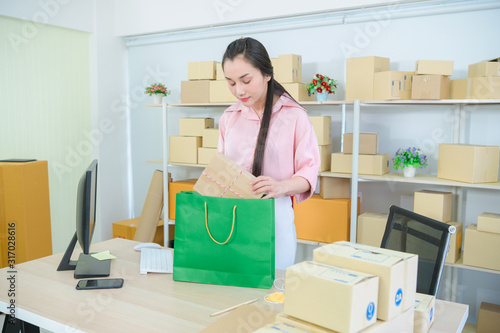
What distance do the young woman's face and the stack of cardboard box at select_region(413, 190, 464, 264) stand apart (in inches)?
65.2

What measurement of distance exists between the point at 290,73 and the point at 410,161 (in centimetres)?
105

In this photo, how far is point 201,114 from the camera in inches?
167

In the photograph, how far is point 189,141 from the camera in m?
3.82

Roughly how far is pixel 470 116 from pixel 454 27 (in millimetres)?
620

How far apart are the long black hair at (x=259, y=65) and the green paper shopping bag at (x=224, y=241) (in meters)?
0.37

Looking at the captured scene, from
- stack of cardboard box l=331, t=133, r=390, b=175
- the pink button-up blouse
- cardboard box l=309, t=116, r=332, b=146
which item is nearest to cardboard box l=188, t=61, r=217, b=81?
cardboard box l=309, t=116, r=332, b=146

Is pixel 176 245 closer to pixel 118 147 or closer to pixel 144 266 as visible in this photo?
pixel 144 266

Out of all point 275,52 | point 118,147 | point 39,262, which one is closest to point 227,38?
point 275,52

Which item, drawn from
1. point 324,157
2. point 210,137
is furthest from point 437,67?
point 210,137

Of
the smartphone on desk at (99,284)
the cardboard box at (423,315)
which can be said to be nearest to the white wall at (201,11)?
the cardboard box at (423,315)

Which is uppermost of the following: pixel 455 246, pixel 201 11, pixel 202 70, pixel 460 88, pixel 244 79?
pixel 201 11

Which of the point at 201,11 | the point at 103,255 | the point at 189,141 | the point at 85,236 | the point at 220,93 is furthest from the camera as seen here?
the point at 201,11

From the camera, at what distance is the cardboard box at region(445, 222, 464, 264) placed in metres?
2.77

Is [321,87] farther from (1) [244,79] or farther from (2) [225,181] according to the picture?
(2) [225,181]
